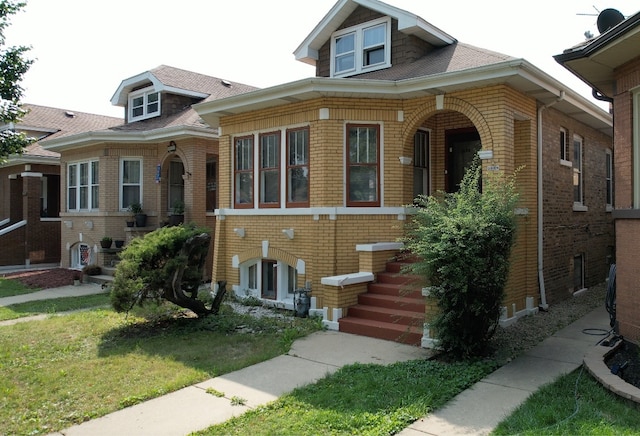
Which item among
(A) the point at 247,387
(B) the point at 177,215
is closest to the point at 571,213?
(A) the point at 247,387

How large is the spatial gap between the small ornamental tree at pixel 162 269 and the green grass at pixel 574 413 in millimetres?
5569

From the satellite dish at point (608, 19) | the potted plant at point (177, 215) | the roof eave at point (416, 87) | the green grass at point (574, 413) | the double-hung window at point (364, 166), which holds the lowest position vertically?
the green grass at point (574, 413)

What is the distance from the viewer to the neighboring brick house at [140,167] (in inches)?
585

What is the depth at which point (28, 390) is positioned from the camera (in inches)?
225

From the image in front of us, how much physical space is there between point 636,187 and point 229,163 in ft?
25.3

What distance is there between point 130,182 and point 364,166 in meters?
9.46

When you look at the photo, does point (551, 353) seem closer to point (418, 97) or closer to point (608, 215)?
point (418, 97)

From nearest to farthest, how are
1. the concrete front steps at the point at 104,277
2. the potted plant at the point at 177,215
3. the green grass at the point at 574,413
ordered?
the green grass at the point at 574,413, the concrete front steps at the point at 104,277, the potted plant at the point at 177,215

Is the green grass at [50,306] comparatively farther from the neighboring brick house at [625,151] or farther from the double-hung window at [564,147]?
the double-hung window at [564,147]

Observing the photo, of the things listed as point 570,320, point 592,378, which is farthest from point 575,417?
point 570,320

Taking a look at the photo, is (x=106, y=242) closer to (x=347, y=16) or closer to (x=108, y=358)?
(x=108, y=358)

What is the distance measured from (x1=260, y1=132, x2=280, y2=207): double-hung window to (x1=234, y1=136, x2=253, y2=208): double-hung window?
34cm

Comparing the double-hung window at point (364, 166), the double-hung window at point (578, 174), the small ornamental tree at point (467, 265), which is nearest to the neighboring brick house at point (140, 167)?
Answer: the double-hung window at point (364, 166)

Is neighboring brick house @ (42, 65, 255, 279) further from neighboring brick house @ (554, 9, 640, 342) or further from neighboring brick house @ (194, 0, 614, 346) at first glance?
neighboring brick house @ (554, 9, 640, 342)
